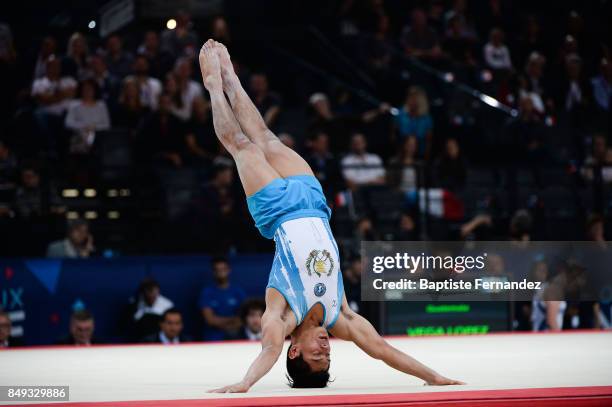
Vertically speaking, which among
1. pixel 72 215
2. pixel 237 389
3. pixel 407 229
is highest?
pixel 72 215

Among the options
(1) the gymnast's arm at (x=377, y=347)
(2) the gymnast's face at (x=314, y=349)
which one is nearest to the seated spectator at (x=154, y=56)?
(1) the gymnast's arm at (x=377, y=347)

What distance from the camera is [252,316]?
10102mm

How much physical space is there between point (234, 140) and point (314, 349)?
1765 mm

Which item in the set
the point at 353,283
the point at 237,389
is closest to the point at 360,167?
the point at 353,283

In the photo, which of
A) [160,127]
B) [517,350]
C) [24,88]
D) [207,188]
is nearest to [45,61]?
[24,88]

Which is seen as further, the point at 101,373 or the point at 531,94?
the point at 531,94

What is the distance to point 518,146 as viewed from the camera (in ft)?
43.2

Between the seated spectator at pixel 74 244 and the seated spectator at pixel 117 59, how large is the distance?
3025 millimetres

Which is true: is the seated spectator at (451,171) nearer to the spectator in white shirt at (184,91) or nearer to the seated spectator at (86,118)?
the spectator in white shirt at (184,91)

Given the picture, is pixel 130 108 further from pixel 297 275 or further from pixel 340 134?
pixel 297 275

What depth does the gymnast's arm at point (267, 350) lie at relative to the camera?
5488 millimetres

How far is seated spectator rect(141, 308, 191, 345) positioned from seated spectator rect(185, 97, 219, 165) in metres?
2.51

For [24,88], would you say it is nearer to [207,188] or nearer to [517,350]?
[207,188]

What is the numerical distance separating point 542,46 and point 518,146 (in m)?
2.98
